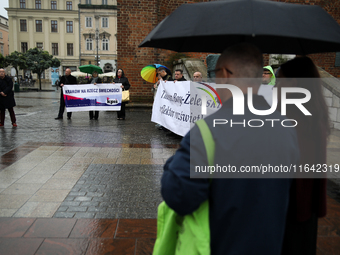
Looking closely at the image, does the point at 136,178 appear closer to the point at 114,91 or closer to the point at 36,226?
the point at 36,226

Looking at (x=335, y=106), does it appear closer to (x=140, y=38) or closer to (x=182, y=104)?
(x=182, y=104)

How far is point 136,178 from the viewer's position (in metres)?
5.03

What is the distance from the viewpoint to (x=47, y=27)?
70688mm

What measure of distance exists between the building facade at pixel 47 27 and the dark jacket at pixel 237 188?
72.8 metres

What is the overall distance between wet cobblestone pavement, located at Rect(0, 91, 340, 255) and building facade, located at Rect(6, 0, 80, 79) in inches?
2634

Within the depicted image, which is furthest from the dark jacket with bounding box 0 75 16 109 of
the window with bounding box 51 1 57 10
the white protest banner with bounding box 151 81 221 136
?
the window with bounding box 51 1 57 10

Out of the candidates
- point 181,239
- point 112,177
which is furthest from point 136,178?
point 181,239

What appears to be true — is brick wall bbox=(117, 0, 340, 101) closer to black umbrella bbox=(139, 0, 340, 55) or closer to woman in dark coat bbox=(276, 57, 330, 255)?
black umbrella bbox=(139, 0, 340, 55)

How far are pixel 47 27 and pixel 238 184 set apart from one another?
78134 mm

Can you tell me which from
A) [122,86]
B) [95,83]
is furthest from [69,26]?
[122,86]

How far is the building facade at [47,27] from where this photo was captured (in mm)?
69875

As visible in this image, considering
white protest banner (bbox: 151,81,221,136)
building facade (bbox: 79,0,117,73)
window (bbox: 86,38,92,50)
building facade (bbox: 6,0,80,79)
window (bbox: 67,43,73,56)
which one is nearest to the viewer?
white protest banner (bbox: 151,81,221,136)

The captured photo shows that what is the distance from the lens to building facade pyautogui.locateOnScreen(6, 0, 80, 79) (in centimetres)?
6988

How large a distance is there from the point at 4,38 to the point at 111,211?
101040 mm
